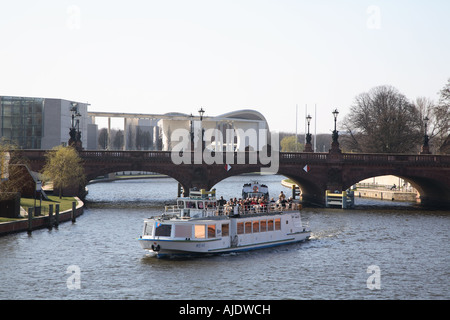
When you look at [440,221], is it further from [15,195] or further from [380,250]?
[15,195]

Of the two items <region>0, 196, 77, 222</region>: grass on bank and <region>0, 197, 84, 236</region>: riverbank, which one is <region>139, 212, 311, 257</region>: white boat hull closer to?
<region>0, 197, 84, 236</region>: riverbank

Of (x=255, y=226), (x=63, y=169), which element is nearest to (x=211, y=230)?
(x=255, y=226)

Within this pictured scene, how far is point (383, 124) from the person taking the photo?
125 metres

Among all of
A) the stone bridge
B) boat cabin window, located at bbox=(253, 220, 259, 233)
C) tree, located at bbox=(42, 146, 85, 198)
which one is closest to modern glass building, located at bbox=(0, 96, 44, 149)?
the stone bridge

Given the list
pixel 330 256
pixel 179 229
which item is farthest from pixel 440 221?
pixel 179 229

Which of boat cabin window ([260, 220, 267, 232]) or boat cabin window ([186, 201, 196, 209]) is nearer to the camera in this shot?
boat cabin window ([186, 201, 196, 209])

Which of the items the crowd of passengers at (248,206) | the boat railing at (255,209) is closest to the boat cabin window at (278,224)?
the boat railing at (255,209)

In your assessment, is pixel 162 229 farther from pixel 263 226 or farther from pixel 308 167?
pixel 308 167

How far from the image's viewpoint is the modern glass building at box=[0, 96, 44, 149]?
14425cm

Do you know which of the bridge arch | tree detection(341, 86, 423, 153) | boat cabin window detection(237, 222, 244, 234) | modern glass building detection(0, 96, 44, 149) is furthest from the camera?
modern glass building detection(0, 96, 44, 149)

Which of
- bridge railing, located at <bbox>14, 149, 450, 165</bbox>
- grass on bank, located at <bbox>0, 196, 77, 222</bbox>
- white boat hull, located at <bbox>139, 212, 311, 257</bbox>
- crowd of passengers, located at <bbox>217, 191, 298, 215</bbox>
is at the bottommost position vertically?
white boat hull, located at <bbox>139, 212, 311, 257</bbox>
